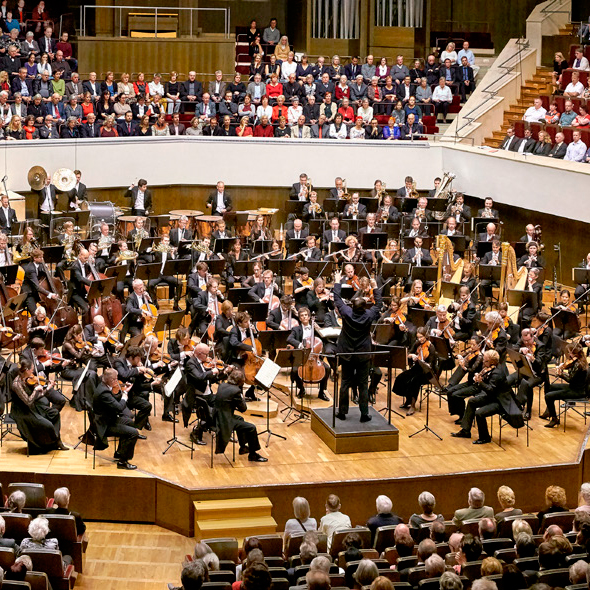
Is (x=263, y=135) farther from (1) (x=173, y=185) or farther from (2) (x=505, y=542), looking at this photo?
(2) (x=505, y=542)

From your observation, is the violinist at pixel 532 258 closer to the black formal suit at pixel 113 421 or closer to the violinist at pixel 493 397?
the violinist at pixel 493 397

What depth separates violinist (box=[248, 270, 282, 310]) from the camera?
14.7 meters

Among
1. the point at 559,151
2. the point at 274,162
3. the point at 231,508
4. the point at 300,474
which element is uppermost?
the point at 559,151

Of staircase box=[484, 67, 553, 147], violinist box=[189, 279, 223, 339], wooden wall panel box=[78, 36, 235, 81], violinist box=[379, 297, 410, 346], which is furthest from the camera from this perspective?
wooden wall panel box=[78, 36, 235, 81]

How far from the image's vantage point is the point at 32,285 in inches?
590

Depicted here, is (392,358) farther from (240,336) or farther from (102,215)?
(102,215)

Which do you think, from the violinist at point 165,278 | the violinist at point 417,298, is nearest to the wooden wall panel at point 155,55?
the violinist at point 165,278

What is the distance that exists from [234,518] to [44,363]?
2769mm

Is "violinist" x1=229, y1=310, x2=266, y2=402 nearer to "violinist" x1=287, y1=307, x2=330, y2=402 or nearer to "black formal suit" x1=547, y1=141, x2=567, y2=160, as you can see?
"violinist" x1=287, y1=307, x2=330, y2=402

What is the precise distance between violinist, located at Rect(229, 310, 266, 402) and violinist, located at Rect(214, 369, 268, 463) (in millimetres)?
1102

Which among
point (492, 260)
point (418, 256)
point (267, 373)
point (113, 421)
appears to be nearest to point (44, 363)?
point (113, 421)

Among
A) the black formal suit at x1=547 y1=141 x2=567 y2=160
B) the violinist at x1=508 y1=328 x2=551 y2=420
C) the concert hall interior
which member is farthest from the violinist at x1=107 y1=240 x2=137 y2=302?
the black formal suit at x1=547 y1=141 x2=567 y2=160

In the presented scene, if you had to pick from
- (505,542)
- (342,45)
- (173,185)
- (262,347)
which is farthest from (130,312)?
(342,45)

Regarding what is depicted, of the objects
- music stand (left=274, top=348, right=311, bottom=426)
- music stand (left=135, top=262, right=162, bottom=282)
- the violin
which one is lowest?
the violin
